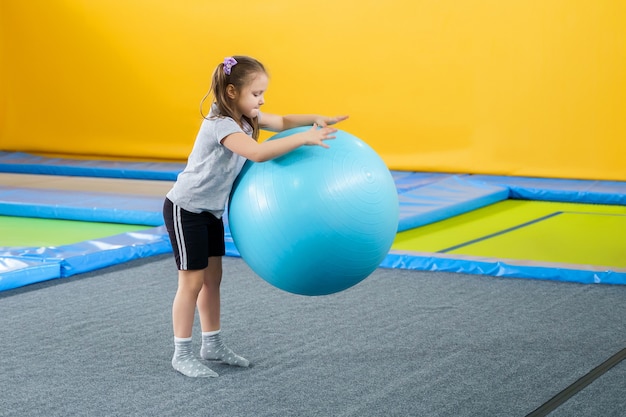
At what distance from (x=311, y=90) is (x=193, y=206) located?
5.20m

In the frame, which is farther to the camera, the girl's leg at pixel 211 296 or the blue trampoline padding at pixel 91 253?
the blue trampoline padding at pixel 91 253

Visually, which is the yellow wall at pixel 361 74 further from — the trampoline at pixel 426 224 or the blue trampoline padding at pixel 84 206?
the blue trampoline padding at pixel 84 206

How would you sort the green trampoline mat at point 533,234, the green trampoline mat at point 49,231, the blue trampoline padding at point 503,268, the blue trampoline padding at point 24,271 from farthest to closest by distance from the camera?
the green trampoline mat at point 49,231 → the green trampoline mat at point 533,234 → the blue trampoline padding at point 503,268 → the blue trampoline padding at point 24,271

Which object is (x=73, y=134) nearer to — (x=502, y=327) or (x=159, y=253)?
(x=159, y=253)

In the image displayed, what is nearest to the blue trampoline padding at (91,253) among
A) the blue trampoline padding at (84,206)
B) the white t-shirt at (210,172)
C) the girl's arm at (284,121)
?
the blue trampoline padding at (84,206)

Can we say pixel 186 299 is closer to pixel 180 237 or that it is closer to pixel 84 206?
pixel 180 237

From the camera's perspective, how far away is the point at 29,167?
8.12 meters

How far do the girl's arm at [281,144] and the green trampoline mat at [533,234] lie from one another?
2.15 metres

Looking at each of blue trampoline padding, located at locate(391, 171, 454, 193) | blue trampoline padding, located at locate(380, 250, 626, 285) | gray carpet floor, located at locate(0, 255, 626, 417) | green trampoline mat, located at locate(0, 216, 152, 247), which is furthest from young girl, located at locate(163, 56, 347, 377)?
blue trampoline padding, located at locate(391, 171, 454, 193)

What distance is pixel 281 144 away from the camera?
8.84ft

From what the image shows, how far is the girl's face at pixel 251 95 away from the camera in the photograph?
113 inches

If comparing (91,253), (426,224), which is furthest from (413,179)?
(91,253)

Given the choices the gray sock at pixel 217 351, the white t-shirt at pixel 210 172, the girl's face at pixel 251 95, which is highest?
the girl's face at pixel 251 95

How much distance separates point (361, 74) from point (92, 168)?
243cm
